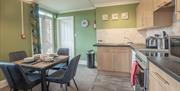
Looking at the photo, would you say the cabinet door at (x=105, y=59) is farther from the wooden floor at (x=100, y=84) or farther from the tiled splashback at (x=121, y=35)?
the tiled splashback at (x=121, y=35)

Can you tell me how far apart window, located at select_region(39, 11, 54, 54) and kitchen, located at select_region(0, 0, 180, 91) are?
0.23 metres

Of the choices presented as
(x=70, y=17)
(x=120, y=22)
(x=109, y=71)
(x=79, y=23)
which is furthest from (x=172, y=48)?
(x=70, y=17)

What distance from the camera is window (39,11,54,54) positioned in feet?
16.1

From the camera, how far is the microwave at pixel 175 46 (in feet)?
5.10

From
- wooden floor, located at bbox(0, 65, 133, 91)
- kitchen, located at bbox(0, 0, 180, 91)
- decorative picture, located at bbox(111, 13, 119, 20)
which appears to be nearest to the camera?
kitchen, located at bbox(0, 0, 180, 91)

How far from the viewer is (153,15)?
2.72m

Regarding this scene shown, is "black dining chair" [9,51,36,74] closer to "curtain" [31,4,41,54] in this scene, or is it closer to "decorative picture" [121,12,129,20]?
"curtain" [31,4,41,54]

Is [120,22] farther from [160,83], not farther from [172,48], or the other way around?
[160,83]

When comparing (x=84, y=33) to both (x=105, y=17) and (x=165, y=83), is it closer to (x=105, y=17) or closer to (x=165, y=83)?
(x=105, y=17)

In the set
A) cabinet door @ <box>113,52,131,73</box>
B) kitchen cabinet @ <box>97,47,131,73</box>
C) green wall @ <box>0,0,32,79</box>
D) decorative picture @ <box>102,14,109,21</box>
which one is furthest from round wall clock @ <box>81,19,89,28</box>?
green wall @ <box>0,0,32,79</box>

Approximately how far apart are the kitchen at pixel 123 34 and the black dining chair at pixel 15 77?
1280 mm

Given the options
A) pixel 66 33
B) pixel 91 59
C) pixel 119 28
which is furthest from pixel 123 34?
pixel 66 33

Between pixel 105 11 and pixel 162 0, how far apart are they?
2.62m

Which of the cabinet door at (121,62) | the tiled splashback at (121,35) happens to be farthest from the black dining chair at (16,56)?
the tiled splashback at (121,35)
